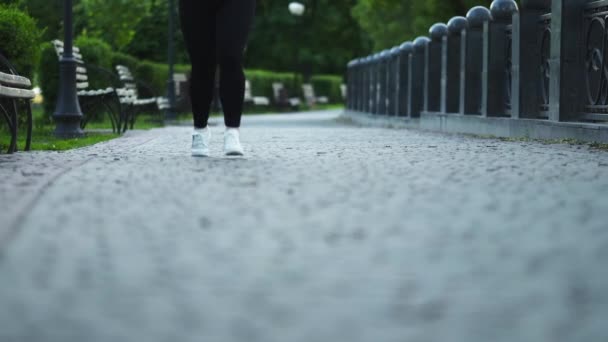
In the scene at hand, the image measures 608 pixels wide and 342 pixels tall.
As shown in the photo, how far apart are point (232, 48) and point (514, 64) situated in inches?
230

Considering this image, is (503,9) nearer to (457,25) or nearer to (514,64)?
(514,64)

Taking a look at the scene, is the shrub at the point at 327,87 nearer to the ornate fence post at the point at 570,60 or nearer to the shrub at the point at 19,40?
the shrub at the point at 19,40

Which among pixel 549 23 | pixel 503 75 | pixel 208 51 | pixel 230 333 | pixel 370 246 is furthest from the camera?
pixel 503 75

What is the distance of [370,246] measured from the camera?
3.72 m

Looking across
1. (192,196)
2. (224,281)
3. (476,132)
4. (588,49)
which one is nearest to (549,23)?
(588,49)

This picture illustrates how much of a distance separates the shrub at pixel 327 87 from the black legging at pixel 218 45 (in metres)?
52.8

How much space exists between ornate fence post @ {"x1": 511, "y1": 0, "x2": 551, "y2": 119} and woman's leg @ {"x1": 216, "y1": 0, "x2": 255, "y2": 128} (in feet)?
17.8

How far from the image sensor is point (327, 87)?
199 ft

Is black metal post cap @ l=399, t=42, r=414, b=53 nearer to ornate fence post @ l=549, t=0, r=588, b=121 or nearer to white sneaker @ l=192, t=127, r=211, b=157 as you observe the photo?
ornate fence post @ l=549, t=0, r=588, b=121

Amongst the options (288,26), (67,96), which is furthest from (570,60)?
(288,26)

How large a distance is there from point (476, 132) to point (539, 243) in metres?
9.93

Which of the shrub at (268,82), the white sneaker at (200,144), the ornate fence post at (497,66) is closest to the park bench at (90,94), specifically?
the ornate fence post at (497,66)

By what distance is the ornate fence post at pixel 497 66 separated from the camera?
43.8ft

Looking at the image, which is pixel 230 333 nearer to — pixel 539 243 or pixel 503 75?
pixel 539 243
